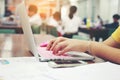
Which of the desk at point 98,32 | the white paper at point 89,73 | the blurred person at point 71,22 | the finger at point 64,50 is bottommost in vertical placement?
the desk at point 98,32

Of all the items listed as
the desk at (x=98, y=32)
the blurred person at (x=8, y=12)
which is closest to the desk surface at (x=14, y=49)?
the desk at (x=98, y=32)

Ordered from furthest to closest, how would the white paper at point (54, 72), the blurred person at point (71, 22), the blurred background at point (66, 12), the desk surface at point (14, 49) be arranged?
the blurred background at point (66, 12), the blurred person at point (71, 22), the desk surface at point (14, 49), the white paper at point (54, 72)

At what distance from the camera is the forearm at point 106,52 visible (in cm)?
85

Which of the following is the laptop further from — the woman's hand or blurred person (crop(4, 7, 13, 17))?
blurred person (crop(4, 7, 13, 17))

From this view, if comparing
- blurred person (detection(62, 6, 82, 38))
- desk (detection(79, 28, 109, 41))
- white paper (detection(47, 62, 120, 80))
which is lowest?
desk (detection(79, 28, 109, 41))

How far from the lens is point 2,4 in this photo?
25.6ft

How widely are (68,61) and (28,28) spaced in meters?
0.17

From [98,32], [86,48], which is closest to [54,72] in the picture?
[86,48]

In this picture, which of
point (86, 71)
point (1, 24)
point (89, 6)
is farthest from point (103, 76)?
point (89, 6)

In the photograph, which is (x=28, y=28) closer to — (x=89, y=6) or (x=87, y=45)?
(x=87, y=45)

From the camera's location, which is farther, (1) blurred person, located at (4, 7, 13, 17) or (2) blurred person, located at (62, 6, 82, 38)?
(1) blurred person, located at (4, 7, 13, 17)

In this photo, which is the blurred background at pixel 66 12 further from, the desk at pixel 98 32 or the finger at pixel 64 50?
the finger at pixel 64 50

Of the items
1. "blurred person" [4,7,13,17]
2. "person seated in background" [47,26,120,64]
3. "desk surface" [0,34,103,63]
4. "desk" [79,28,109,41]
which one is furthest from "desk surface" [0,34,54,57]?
"blurred person" [4,7,13,17]

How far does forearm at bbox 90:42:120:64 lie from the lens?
0.85 meters
